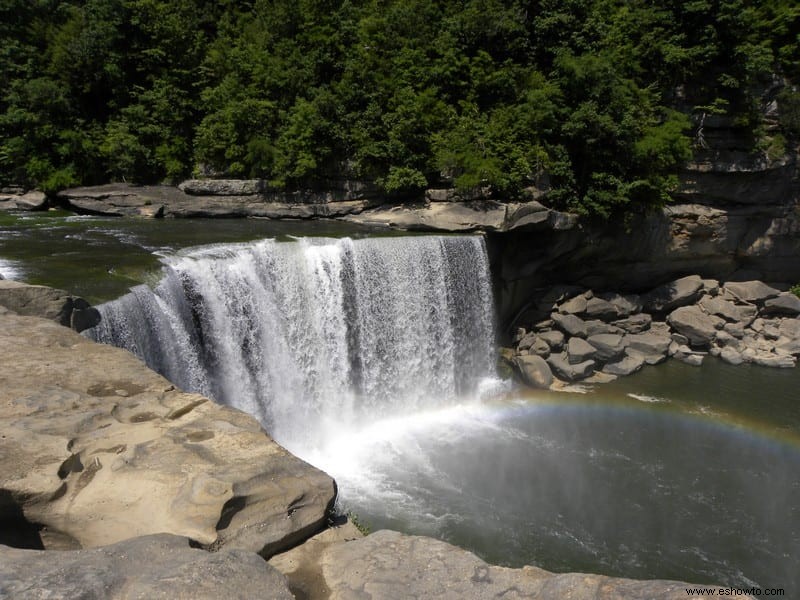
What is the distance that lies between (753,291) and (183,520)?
18.7m

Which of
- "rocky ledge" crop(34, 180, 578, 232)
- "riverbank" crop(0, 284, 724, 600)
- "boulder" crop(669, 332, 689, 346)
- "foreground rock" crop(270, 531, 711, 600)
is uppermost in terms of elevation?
"rocky ledge" crop(34, 180, 578, 232)

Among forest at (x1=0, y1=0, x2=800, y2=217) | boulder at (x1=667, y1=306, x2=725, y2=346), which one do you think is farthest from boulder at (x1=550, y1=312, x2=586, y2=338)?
boulder at (x1=667, y1=306, x2=725, y2=346)

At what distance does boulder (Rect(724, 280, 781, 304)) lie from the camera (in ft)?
59.1

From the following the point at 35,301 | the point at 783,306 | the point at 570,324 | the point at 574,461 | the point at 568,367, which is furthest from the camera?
the point at 783,306

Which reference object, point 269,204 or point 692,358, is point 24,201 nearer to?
point 269,204

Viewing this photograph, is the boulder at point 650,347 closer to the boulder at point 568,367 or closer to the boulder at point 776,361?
the boulder at point 568,367

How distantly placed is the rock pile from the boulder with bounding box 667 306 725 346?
1.0 inches

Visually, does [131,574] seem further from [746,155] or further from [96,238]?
[746,155]

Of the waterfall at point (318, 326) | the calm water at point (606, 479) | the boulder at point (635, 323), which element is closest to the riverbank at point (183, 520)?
the waterfall at point (318, 326)

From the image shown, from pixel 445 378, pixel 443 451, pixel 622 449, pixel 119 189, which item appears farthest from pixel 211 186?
pixel 622 449

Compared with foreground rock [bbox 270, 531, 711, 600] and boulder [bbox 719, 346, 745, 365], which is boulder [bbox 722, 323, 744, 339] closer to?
boulder [bbox 719, 346, 745, 365]

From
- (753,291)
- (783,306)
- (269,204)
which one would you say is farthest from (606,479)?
(269,204)

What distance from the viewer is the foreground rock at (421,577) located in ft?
11.6

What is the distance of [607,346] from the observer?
15.7 m
